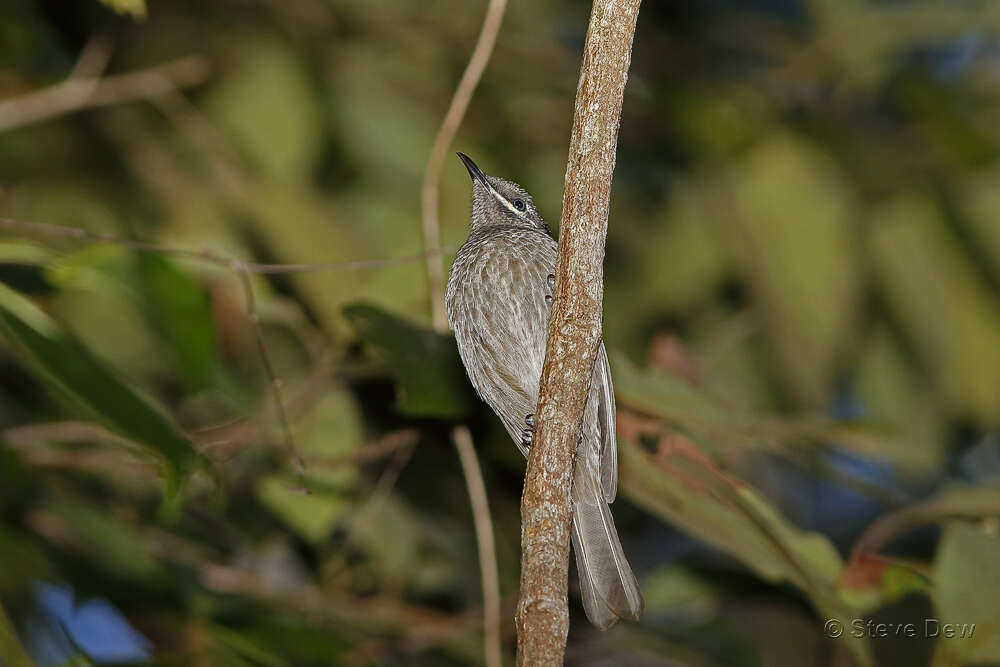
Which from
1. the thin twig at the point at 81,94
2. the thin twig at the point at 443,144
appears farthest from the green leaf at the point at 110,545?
the thin twig at the point at 81,94

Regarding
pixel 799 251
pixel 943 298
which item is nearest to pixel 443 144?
Result: pixel 799 251

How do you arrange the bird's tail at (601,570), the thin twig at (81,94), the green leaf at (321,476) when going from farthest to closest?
the thin twig at (81,94) < the green leaf at (321,476) < the bird's tail at (601,570)

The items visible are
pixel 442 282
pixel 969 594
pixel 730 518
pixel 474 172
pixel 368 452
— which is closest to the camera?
pixel 969 594

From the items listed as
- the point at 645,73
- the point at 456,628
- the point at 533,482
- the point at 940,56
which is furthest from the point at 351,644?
the point at 940,56

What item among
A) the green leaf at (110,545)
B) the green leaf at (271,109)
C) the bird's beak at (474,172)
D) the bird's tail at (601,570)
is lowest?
the green leaf at (110,545)

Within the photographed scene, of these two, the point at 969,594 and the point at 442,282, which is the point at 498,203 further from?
the point at 969,594

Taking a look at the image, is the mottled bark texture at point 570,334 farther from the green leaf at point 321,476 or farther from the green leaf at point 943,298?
the green leaf at point 943,298

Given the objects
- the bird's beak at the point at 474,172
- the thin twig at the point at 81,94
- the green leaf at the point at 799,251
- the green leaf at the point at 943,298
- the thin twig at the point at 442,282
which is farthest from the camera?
the green leaf at the point at 943,298
